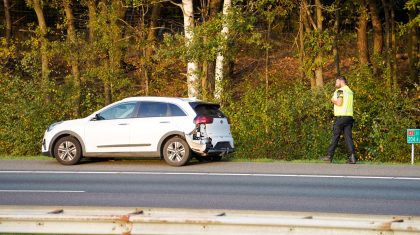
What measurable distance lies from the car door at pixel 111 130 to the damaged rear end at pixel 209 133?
147 cm

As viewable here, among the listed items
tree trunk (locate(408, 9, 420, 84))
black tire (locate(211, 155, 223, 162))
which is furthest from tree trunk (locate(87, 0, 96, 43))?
tree trunk (locate(408, 9, 420, 84))

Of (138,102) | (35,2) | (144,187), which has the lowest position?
(144,187)

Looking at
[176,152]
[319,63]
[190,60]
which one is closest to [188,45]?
[190,60]

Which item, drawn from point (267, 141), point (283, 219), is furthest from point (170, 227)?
point (267, 141)

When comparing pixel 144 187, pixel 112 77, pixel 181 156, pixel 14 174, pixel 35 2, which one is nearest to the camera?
pixel 144 187

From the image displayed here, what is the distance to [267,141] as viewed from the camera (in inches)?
976

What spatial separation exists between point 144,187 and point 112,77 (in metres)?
12.8

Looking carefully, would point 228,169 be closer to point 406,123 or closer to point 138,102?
point 138,102

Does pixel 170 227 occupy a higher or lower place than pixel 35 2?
lower

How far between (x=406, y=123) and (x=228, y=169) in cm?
607

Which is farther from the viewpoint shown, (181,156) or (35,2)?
(35,2)

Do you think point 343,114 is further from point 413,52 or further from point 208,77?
point 413,52

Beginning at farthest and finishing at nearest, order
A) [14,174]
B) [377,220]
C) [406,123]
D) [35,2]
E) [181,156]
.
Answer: [35,2] < [406,123] < [181,156] < [14,174] < [377,220]

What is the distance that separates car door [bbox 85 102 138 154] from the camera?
21.3m
